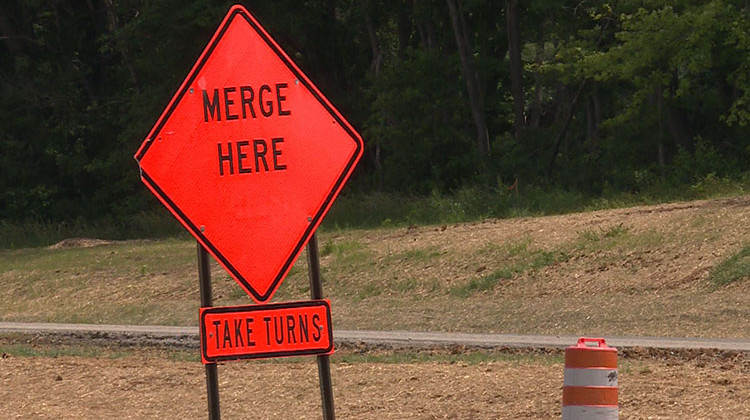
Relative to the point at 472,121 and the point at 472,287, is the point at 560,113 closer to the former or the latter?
the point at 472,121

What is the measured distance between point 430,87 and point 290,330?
33.3 m

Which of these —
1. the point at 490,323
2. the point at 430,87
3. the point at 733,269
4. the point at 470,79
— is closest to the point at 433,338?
the point at 490,323

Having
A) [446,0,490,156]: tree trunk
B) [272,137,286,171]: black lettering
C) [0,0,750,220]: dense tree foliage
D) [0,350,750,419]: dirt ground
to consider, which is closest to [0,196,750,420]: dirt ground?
[0,350,750,419]: dirt ground

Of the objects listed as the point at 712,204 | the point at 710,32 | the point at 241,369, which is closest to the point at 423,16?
the point at 710,32

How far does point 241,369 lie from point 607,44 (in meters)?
22.1

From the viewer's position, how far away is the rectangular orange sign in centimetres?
730

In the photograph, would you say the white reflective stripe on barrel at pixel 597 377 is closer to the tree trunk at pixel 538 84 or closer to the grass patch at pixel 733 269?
the grass patch at pixel 733 269

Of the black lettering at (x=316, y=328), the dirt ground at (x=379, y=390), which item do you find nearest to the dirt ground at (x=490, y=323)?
the dirt ground at (x=379, y=390)

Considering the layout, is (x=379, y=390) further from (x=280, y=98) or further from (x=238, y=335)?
(x=280, y=98)

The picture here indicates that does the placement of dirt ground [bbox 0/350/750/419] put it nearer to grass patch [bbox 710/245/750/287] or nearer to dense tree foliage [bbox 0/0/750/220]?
grass patch [bbox 710/245/750/287]

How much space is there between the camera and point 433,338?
17016 millimetres

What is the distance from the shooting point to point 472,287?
2278cm

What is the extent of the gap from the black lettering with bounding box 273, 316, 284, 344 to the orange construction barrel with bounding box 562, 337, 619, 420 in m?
1.51

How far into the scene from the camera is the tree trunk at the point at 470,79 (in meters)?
39.6
